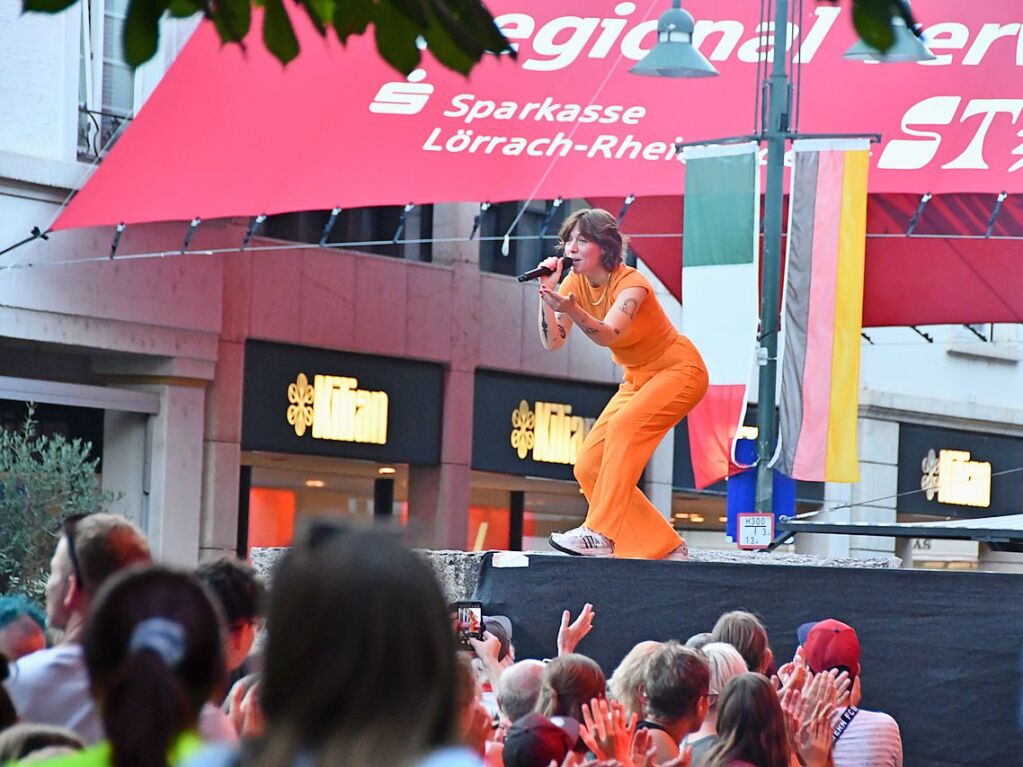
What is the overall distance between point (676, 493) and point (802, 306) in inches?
363

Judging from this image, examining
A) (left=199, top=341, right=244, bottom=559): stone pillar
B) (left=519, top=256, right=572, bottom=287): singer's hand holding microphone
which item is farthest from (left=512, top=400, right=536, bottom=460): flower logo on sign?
(left=519, top=256, right=572, bottom=287): singer's hand holding microphone

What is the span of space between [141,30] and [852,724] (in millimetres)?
3816

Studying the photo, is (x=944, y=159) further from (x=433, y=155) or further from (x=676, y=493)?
(x=676, y=493)

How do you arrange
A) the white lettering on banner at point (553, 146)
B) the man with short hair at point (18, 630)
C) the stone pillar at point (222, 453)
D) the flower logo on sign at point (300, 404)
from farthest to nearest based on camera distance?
the flower logo on sign at point (300, 404) < the stone pillar at point (222, 453) < the white lettering on banner at point (553, 146) < the man with short hair at point (18, 630)

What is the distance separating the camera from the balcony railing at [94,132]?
17453 millimetres

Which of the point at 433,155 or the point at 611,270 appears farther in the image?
the point at 433,155

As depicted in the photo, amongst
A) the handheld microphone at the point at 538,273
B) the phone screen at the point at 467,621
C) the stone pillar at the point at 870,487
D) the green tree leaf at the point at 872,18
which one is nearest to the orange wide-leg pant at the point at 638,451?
the handheld microphone at the point at 538,273

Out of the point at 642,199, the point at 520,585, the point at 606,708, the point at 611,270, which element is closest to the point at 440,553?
the point at 520,585

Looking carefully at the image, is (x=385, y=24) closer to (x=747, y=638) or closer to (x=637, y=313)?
(x=747, y=638)

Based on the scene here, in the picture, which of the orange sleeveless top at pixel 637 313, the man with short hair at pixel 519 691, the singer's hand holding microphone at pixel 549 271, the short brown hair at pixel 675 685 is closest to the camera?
the short brown hair at pixel 675 685

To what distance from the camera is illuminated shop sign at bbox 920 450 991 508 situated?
88.0 ft

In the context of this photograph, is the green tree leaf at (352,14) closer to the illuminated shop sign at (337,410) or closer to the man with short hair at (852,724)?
the man with short hair at (852,724)

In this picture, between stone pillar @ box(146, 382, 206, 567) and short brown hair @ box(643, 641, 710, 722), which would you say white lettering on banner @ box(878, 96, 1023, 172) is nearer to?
stone pillar @ box(146, 382, 206, 567)

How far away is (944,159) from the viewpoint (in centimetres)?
1675
